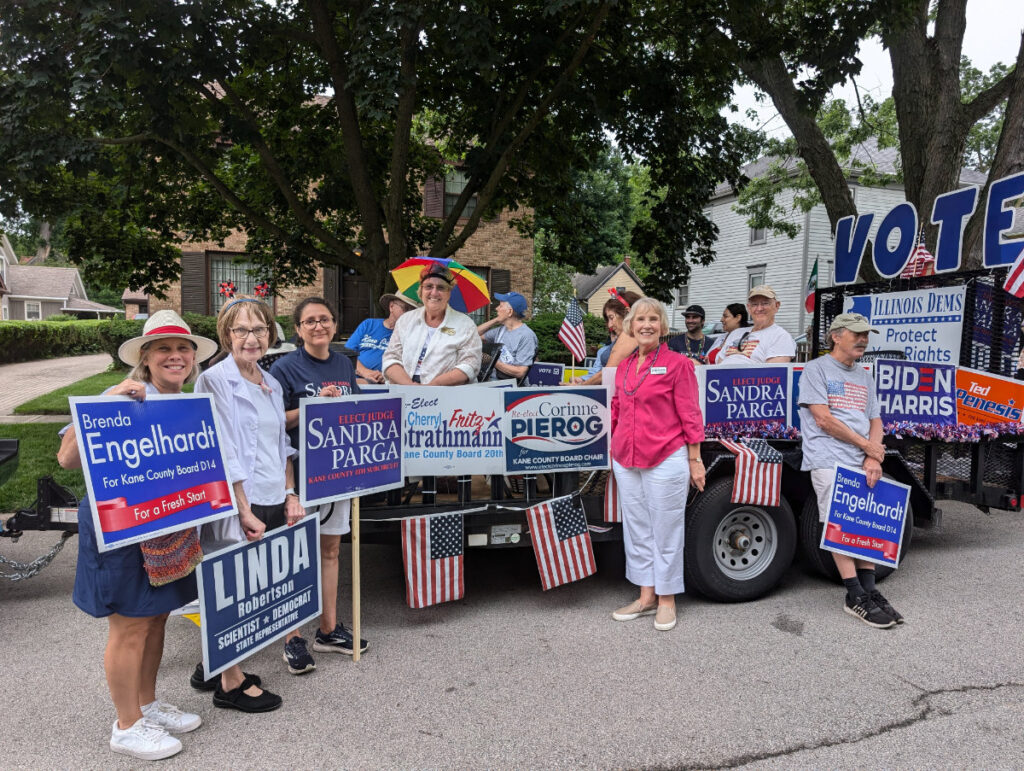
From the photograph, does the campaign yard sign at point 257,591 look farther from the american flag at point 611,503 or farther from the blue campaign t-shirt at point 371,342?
the blue campaign t-shirt at point 371,342

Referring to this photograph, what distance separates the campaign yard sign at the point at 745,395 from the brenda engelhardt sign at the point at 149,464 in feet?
10.8

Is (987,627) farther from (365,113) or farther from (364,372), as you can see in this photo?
(365,113)

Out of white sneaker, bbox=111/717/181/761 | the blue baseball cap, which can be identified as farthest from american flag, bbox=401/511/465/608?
the blue baseball cap

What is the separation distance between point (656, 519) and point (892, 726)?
158 centimetres

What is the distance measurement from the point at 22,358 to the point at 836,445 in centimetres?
3179

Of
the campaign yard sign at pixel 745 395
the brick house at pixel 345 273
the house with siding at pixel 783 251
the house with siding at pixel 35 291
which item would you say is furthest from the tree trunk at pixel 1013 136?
the house with siding at pixel 35 291

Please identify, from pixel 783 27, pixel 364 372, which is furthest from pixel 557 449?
pixel 783 27

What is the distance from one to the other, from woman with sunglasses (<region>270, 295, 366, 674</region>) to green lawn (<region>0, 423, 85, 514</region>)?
3.56 metres

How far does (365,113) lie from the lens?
6.93 meters

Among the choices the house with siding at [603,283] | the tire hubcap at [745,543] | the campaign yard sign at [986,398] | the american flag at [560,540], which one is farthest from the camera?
the house with siding at [603,283]

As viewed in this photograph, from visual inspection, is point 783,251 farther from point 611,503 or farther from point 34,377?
point 34,377

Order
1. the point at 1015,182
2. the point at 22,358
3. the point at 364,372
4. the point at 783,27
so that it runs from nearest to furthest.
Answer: the point at 364,372
the point at 1015,182
the point at 783,27
the point at 22,358

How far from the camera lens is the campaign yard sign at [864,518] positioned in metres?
4.59

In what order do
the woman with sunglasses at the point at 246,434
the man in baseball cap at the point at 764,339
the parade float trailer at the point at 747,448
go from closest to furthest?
the woman with sunglasses at the point at 246,434
the parade float trailer at the point at 747,448
the man in baseball cap at the point at 764,339
